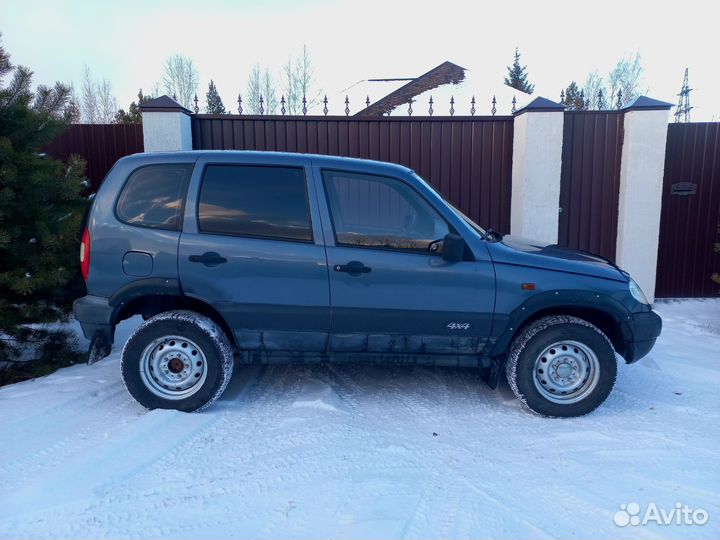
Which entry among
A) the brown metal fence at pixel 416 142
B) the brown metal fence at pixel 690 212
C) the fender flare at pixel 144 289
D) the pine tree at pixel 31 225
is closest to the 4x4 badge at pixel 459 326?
the fender flare at pixel 144 289

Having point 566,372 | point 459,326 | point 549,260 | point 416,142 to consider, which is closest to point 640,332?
point 566,372

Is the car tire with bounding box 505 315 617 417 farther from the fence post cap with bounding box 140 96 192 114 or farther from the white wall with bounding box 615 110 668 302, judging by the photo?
the fence post cap with bounding box 140 96 192 114

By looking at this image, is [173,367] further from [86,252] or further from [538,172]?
[538,172]

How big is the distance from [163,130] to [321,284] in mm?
4305

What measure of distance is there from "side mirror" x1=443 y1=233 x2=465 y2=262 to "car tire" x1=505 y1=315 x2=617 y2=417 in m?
0.81

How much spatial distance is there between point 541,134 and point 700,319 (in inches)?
128

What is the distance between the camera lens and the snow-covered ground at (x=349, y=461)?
96.2 inches

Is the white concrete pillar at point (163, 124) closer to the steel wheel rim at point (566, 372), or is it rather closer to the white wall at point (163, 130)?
the white wall at point (163, 130)

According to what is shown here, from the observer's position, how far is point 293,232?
11.8 ft

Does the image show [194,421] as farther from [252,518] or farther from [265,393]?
[252,518]

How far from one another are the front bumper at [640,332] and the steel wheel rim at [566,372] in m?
0.36

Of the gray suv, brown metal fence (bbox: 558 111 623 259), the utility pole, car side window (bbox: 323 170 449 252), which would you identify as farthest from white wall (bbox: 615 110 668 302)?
the utility pole

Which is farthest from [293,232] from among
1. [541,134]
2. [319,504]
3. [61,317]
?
[541,134]

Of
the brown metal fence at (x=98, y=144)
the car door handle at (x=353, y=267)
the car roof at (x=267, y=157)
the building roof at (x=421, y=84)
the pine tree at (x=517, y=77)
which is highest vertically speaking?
the pine tree at (x=517, y=77)
